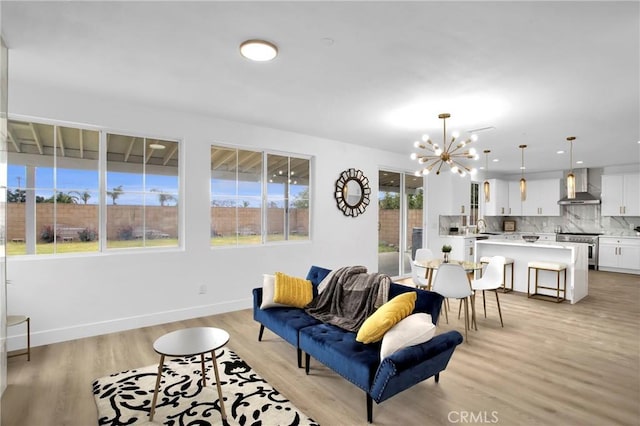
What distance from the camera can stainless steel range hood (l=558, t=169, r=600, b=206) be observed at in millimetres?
8320

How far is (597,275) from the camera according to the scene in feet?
24.6

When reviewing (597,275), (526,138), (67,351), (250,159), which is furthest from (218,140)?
(597,275)

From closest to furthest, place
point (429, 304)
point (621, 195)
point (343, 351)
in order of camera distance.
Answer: point (343, 351)
point (429, 304)
point (621, 195)

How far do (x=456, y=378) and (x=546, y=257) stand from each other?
12.7 ft

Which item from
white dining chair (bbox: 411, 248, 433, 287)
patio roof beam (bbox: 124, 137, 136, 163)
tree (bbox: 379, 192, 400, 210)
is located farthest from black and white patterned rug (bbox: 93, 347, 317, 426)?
tree (bbox: 379, 192, 400, 210)

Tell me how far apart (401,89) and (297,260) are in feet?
9.91

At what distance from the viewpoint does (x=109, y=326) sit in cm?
373

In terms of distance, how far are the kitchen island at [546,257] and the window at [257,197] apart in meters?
3.54

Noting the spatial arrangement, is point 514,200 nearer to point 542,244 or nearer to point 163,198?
point 542,244

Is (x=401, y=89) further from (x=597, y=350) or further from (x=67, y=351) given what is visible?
(x=67, y=351)

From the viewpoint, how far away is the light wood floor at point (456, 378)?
2285 mm

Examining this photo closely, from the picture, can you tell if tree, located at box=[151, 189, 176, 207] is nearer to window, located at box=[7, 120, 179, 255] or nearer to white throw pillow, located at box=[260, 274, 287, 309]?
window, located at box=[7, 120, 179, 255]

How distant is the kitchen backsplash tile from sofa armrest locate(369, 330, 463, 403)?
583 cm

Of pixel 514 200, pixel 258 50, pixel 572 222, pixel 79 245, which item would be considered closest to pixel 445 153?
pixel 258 50
